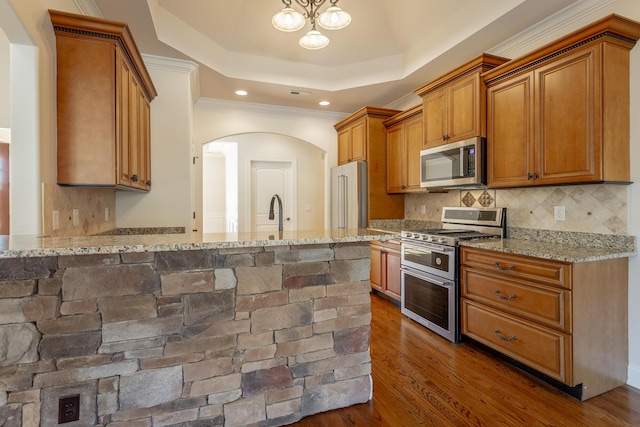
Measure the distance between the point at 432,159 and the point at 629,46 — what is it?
163 centimetres

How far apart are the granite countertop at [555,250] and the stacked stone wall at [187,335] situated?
123 centimetres

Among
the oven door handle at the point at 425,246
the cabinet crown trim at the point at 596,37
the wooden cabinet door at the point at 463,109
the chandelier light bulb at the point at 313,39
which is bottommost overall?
the oven door handle at the point at 425,246

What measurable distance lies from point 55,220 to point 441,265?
2974 millimetres

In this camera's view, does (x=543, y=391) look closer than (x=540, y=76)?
Yes

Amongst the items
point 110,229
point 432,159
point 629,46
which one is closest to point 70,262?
point 110,229

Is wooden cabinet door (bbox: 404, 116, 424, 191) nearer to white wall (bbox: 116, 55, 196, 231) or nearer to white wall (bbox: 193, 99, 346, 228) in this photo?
white wall (bbox: 193, 99, 346, 228)

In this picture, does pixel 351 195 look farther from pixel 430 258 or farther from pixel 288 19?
pixel 288 19

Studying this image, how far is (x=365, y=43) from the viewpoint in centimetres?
367

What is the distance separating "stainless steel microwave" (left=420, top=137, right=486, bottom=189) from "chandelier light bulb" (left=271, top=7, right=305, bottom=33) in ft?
5.86

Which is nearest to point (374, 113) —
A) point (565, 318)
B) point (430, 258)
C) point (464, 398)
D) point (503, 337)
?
point (430, 258)

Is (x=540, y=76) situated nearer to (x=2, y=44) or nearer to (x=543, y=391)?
(x=543, y=391)

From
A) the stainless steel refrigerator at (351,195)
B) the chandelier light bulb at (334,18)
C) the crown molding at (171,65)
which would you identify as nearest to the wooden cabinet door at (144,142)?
the crown molding at (171,65)

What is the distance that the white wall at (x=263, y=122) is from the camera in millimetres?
4344

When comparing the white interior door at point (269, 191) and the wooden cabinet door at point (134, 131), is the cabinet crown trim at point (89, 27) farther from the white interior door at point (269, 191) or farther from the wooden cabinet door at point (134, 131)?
the white interior door at point (269, 191)
